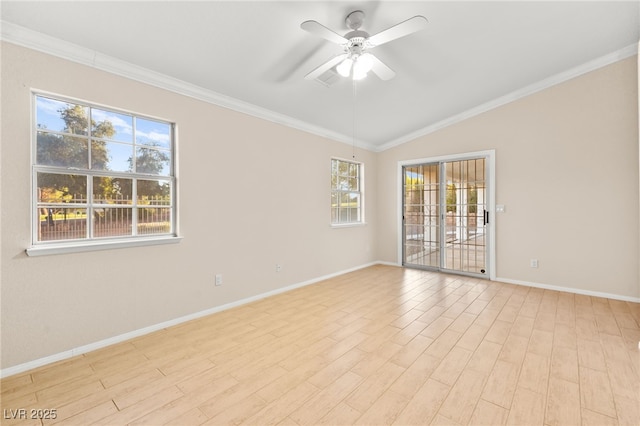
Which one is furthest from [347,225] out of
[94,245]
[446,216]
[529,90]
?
[94,245]

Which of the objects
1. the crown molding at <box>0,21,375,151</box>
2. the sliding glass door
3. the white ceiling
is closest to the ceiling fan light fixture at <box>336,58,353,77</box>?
the white ceiling

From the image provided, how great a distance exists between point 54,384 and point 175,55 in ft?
9.14

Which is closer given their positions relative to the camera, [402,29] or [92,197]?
[402,29]

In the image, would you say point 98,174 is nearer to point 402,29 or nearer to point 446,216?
point 402,29

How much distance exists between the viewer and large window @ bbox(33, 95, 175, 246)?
234cm

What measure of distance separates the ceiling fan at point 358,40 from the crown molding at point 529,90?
293 centimetres

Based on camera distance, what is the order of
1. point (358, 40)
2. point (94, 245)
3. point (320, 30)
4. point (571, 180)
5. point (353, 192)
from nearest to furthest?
point (320, 30) < point (358, 40) < point (94, 245) < point (571, 180) < point (353, 192)

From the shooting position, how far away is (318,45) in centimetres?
265

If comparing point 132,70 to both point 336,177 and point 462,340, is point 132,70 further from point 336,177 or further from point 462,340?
point 462,340

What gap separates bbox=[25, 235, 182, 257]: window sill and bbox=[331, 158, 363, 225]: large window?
290 cm

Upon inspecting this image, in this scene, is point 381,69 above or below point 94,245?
above

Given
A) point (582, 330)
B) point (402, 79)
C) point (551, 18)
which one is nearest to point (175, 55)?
point (402, 79)

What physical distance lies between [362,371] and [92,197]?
9.06 feet

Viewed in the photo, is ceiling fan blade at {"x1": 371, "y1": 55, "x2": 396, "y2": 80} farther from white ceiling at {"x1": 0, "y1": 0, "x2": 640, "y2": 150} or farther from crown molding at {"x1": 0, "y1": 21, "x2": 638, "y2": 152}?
crown molding at {"x1": 0, "y1": 21, "x2": 638, "y2": 152}
